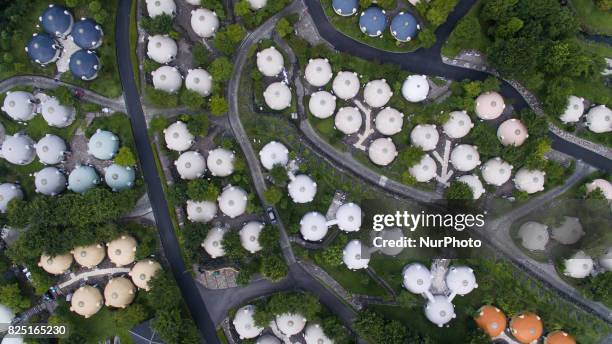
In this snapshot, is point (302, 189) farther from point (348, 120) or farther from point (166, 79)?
point (166, 79)

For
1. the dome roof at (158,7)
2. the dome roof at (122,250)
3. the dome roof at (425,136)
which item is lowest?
the dome roof at (122,250)

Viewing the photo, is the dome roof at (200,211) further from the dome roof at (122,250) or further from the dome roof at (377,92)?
the dome roof at (377,92)


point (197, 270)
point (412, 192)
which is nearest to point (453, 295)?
point (412, 192)

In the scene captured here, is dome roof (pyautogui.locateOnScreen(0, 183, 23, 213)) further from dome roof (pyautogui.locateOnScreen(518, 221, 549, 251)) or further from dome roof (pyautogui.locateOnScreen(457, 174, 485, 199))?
dome roof (pyautogui.locateOnScreen(518, 221, 549, 251))

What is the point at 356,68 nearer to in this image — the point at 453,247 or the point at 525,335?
the point at 453,247

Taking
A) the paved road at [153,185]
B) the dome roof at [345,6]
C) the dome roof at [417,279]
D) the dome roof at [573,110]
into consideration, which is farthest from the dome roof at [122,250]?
the dome roof at [573,110]

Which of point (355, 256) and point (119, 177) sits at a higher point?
point (119, 177)

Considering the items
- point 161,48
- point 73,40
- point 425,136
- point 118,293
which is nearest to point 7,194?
point 118,293
